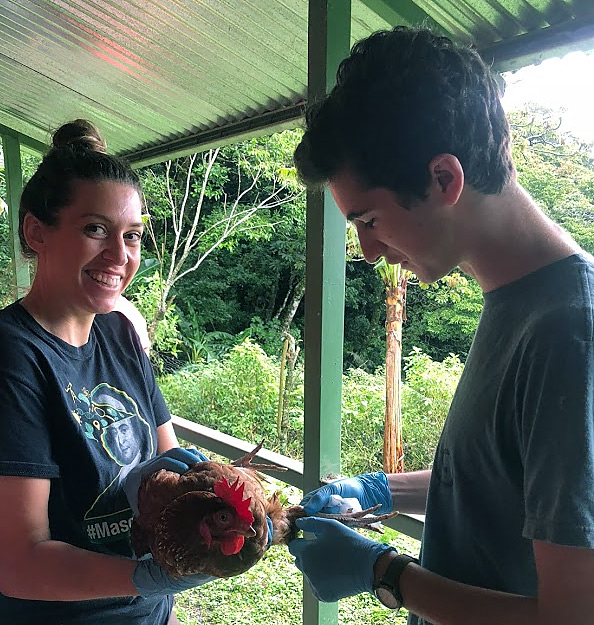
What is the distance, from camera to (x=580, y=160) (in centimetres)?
482

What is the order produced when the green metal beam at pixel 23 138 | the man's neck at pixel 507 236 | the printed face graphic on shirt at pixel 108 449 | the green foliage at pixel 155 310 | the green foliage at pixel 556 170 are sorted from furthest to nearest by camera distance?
the green foliage at pixel 155 310 < the green metal beam at pixel 23 138 < the green foliage at pixel 556 170 < the printed face graphic on shirt at pixel 108 449 < the man's neck at pixel 507 236

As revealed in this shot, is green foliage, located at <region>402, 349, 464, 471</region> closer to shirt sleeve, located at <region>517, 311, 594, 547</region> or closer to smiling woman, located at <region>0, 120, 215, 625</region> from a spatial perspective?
smiling woman, located at <region>0, 120, 215, 625</region>

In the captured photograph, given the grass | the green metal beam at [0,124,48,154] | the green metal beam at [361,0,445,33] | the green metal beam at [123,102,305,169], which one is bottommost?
the grass

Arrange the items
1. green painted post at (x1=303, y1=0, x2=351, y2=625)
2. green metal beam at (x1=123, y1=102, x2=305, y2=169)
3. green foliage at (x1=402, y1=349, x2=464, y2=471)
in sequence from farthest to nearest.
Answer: green foliage at (x1=402, y1=349, x2=464, y2=471)
green metal beam at (x1=123, y1=102, x2=305, y2=169)
green painted post at (x1=303, y1=0, x2=351, y2=625)

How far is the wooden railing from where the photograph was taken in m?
1.58

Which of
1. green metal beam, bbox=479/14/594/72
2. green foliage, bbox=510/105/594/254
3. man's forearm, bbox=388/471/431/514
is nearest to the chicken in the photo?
man's forearm, bbox=388/471/431/514

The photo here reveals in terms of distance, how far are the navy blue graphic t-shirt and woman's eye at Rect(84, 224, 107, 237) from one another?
0.85 feet

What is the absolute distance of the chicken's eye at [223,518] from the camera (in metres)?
1.14

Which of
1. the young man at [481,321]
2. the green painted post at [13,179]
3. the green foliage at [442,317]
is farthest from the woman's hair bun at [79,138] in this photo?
the green foliage at [442,317]

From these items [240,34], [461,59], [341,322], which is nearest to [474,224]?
[461,59]

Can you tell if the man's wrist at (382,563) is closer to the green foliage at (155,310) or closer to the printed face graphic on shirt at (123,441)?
the printed face graphic on shirt at (123,441)

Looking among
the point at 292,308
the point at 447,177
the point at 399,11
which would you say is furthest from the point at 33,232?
the point at 292,308

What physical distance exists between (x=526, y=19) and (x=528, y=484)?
1371 mm

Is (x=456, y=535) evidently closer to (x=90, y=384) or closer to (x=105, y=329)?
(x=90, y=384)
